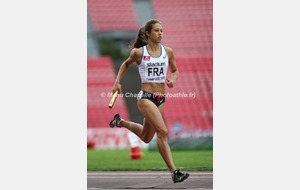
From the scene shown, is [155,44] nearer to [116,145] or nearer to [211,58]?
[211,58]

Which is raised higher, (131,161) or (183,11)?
(183,11)

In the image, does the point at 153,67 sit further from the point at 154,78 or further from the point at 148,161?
the point at 148,161

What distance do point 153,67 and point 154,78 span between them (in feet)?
0.43

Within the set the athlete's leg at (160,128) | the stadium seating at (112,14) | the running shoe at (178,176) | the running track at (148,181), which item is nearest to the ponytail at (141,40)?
the athlete's leg at (160,128)

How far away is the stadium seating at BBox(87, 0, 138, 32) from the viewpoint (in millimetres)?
10234

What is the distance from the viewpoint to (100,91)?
10.6 metres

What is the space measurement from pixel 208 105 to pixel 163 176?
1093mm

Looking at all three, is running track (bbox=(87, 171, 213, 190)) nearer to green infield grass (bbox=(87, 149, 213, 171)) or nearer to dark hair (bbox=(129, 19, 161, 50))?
green infield grass (bbox=(87, 149, 213, 171))

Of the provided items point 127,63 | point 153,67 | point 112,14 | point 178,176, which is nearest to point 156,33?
point 153,67

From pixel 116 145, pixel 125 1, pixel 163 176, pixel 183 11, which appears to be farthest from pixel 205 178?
pixel 116 145

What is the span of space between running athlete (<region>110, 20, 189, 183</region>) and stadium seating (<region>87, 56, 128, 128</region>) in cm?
116

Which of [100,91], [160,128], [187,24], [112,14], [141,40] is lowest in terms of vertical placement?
[160,128]

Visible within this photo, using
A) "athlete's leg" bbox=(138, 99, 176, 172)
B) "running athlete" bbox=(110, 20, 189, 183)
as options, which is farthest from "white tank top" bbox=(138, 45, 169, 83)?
"athlete's leg" bbox=(138, 99, 176, 172)

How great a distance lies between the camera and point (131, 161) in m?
13.6
